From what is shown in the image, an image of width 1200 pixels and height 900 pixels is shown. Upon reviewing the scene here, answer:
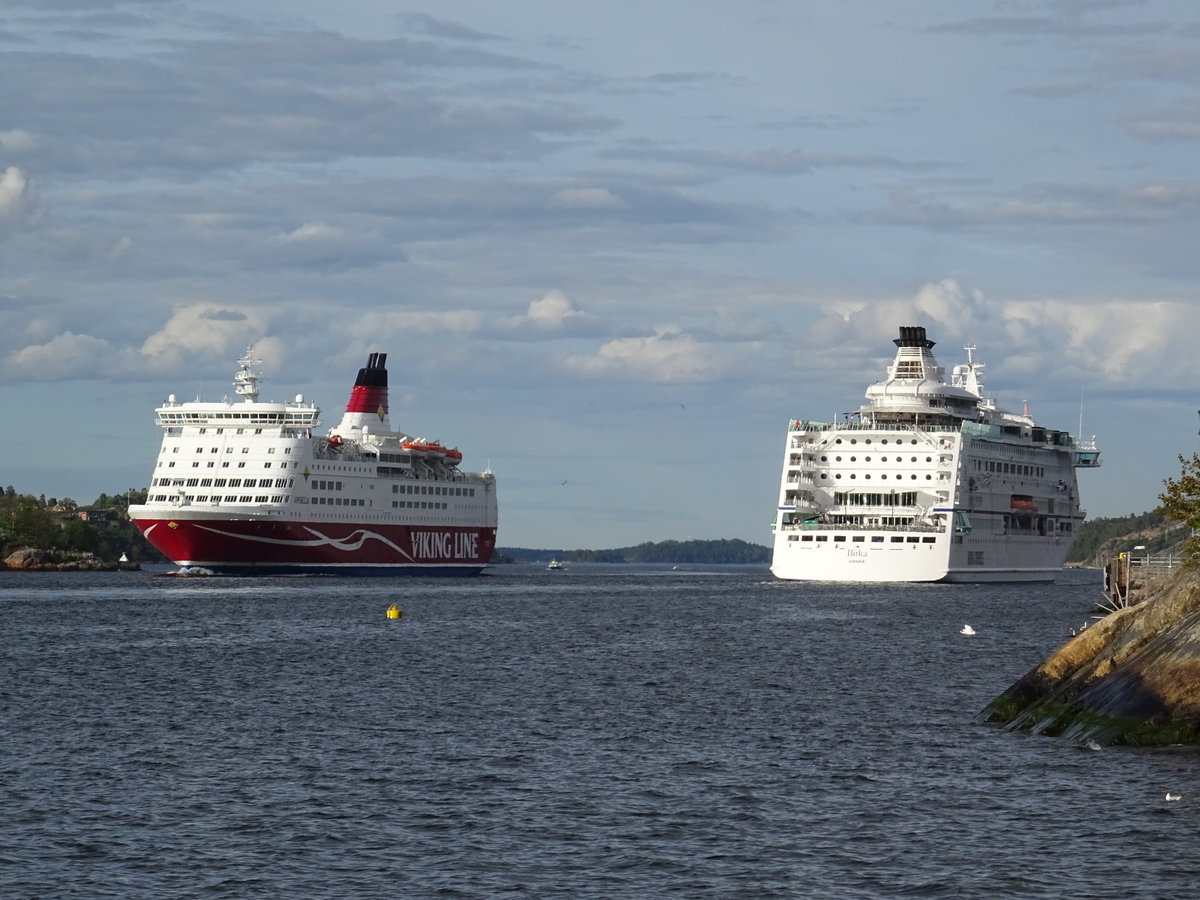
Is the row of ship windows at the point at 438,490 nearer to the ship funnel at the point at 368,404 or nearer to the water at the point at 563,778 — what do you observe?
the ship funnel at the point at 368,404

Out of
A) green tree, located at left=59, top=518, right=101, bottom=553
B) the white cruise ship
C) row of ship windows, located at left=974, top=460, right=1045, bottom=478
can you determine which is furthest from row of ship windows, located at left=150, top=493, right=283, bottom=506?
green tree, located at left=59, top=518, right=101, bottom=553

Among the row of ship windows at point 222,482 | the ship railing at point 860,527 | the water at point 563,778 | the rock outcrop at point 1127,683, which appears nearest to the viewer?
the water at point 563,778

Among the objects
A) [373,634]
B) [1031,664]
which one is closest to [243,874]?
[1031,664]

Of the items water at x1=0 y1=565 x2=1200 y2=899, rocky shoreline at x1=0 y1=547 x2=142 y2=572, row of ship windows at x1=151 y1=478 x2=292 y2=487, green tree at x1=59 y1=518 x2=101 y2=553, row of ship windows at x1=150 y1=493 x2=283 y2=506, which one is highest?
row of ship windows at x1=151 y1=478 x2=292 y2=487

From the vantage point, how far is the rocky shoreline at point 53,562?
17138cm

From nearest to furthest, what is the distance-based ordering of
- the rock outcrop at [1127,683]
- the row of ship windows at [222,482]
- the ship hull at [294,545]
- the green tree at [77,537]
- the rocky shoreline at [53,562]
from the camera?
the rock outcrop at [1127,683] → the ship hull at [294,545] → the row of ship windows at [222,482] → the rocky shoreline at [53,562] → the green tree at [77,537]

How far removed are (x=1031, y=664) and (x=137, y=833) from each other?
32.7 meters

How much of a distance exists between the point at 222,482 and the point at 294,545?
23.6 feet

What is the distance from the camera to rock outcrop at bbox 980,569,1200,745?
3052cm

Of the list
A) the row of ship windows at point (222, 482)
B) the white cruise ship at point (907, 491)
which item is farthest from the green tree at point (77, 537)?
the white cruise ship at point (907, 491)

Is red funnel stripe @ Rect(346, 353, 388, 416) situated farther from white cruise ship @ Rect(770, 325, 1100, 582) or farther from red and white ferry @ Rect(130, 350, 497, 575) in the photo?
white cruise ship @ Rect(770, 325, 1100, 582)

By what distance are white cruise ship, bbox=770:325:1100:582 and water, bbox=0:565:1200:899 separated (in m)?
45.3

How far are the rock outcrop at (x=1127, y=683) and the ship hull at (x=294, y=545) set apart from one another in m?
91.3

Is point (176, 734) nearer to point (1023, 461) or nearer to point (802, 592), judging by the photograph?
point (802, 592)
